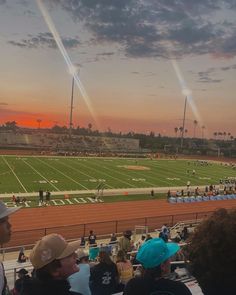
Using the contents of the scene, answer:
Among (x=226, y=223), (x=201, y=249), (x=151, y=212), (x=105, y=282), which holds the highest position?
(x=226, y=223)

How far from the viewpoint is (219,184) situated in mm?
50031

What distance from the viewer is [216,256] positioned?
242cm

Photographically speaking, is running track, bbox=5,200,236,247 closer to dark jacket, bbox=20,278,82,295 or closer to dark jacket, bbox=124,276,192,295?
dark jacket, bbox=20,278,82,295

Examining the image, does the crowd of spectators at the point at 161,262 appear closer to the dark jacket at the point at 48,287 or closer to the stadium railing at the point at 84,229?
the dark jacket at the point at 48,287

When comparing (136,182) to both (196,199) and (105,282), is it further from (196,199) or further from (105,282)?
(105,282)

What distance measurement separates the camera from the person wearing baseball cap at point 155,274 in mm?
2812

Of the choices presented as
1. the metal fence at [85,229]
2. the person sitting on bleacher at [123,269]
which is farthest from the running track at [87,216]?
the person sitting on bleacher at [123,269]

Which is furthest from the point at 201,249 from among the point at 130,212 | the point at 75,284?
the point at 130,212

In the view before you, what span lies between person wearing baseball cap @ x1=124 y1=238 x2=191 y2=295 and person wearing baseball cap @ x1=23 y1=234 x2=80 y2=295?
49 cm

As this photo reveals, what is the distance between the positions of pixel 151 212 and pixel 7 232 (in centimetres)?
2889

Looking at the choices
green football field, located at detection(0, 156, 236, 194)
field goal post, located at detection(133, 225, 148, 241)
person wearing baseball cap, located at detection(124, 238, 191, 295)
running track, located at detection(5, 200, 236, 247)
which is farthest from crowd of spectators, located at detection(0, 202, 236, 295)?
green football field, located at detection(0, 156, 236, 194)

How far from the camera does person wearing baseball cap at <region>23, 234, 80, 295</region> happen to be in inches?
118

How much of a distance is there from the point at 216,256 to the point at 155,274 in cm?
72

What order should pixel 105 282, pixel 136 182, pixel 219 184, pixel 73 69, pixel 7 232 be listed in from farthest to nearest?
pixel 73 69 < pixel 219 184 < pixel 136 182 < pixel 105 282 < pixel 7 232
